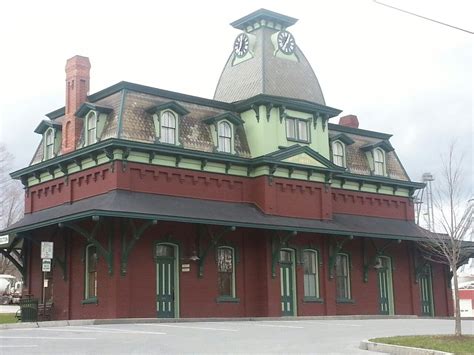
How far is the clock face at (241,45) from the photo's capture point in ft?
116

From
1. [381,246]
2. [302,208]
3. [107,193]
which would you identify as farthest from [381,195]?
[107,193]

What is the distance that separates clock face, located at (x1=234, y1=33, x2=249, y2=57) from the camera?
35.3 meters

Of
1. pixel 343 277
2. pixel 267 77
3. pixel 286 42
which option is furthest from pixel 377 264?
pixel 286 42

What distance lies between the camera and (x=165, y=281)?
28.9 metres

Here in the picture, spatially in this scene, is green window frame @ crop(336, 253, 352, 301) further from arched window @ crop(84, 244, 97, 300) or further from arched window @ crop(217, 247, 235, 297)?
arched window @ crop(84, 244, 97, 300)

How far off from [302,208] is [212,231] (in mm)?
4954

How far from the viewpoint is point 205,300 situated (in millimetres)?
29750

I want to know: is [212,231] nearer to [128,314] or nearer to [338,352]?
[128,314]

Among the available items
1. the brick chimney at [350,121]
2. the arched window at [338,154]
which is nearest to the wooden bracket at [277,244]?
the arched window at [338,154]

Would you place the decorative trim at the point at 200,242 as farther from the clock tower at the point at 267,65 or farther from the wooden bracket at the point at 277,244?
the clock tower at the point at 267,65

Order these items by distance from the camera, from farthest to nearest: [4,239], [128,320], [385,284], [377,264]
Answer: [385,284], [377,264], [4,239], [128,320]

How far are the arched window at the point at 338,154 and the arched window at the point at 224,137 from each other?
21.3ft

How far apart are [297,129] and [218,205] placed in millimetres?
5699

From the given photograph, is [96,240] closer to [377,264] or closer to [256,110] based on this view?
[256,110]
